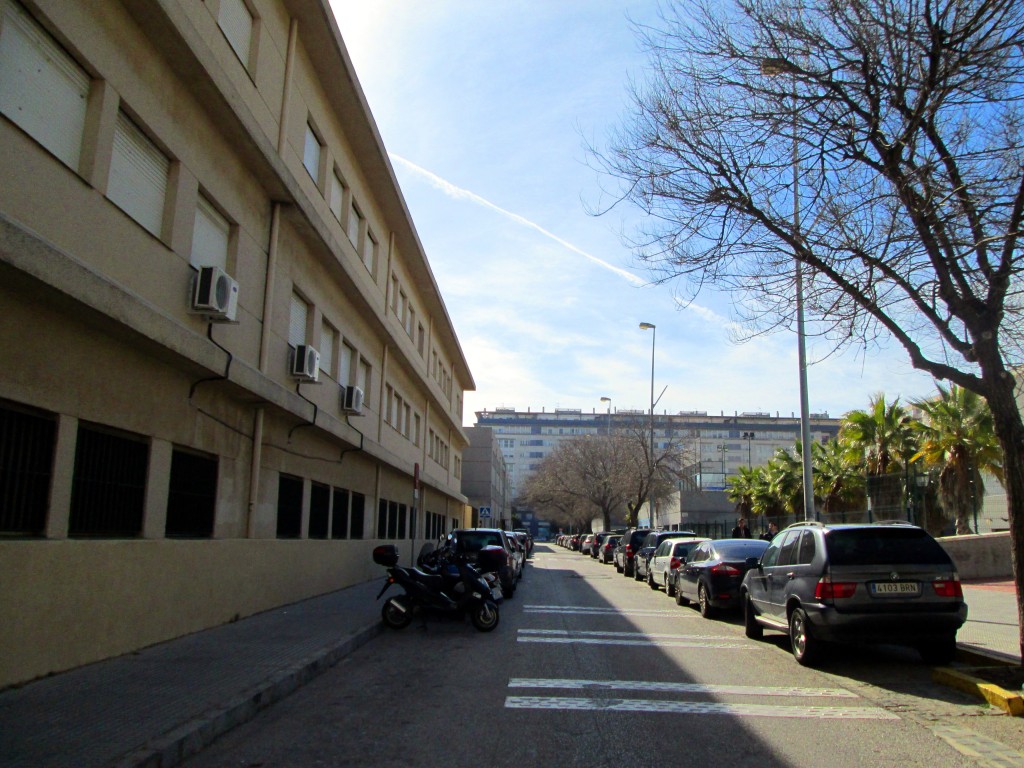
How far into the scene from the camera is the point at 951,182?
9086 mm

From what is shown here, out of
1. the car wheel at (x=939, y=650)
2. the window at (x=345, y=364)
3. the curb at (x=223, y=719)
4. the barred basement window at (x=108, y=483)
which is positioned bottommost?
the curb at (x=223, y=719)

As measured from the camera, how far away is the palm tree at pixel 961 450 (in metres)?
21.8

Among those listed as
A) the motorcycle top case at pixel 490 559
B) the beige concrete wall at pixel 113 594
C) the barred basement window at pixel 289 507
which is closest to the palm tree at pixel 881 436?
the motorcycle top case at pixel 490 559

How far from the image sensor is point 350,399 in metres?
17.5

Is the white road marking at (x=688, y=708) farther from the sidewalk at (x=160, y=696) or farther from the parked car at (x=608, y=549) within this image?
the parked car at (x=608, y=549)

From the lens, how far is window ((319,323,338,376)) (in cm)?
1673

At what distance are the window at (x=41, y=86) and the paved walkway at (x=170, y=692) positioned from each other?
4.81 metres

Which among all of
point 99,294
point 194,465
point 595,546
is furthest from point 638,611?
point 595,546

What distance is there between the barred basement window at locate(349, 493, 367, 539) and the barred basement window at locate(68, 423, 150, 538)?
11.1 metres

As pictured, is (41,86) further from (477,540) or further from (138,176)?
(477,540)

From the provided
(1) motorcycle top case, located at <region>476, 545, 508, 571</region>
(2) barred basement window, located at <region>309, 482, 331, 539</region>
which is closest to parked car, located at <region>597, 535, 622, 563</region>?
(2) barred basement window, located at <region>309, 482, 331, 539</region>

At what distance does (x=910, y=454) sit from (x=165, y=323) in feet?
79.1

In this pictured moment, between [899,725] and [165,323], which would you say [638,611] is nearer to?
[899,725]

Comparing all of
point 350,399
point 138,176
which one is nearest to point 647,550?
point 350,399
